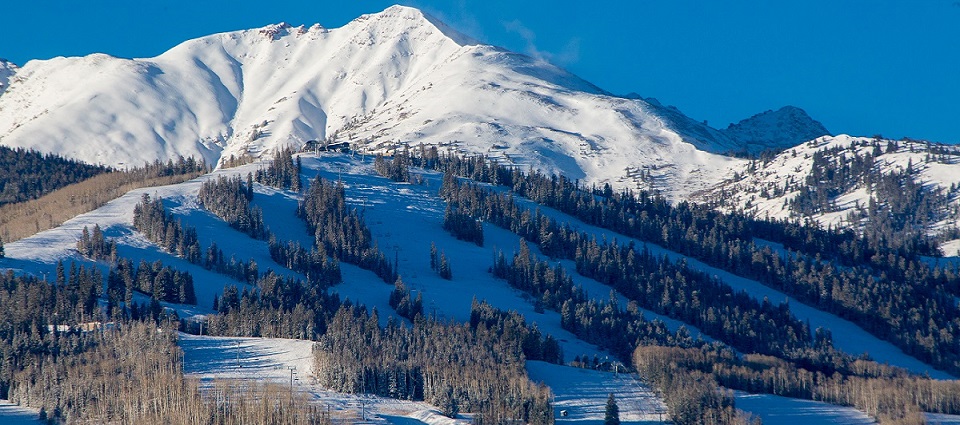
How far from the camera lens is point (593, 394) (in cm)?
12638

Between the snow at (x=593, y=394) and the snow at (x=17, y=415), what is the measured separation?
161 feet

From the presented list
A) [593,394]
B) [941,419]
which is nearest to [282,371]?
[593,394]

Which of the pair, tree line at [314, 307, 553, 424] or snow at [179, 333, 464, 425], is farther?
tree line at [314, 307, 553, 424]

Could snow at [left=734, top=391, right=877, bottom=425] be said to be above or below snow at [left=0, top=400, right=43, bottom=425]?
below

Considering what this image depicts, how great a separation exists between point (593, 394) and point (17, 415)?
5806cm

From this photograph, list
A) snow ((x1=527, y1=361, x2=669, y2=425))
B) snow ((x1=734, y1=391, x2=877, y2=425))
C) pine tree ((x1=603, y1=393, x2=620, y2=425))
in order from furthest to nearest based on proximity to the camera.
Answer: snow ((x1=734, y1=391, x2=877, y2=425)) → snow ((x1=527, y1=361, x2=669, y2=425)) → pine tree ((x1=603, y1=393, x2=620, y2=425))

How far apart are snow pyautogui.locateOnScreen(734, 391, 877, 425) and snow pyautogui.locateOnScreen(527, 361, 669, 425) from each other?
11067 mm

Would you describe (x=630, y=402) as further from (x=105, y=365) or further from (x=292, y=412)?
(x=105, y=365)

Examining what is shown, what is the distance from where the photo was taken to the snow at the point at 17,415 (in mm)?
103375

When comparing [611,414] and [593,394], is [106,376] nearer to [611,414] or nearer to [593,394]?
[611,414]

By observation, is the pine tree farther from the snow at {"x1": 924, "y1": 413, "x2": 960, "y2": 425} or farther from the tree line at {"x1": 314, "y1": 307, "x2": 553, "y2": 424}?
the snow at {"x1": 924, "y1": 413, "x2": 960, "y2": 425}

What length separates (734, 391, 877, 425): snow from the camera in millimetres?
125556

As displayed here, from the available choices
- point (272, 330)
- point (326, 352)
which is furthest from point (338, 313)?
point (326, 352)

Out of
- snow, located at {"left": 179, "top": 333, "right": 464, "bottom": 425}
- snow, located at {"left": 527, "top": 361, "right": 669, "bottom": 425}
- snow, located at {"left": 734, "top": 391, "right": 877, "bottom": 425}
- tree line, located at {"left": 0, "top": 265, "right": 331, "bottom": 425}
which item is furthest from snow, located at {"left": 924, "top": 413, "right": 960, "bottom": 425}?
tree line, located at {"left": 0, "top": 265, "right": 331, "bottom": 425}
